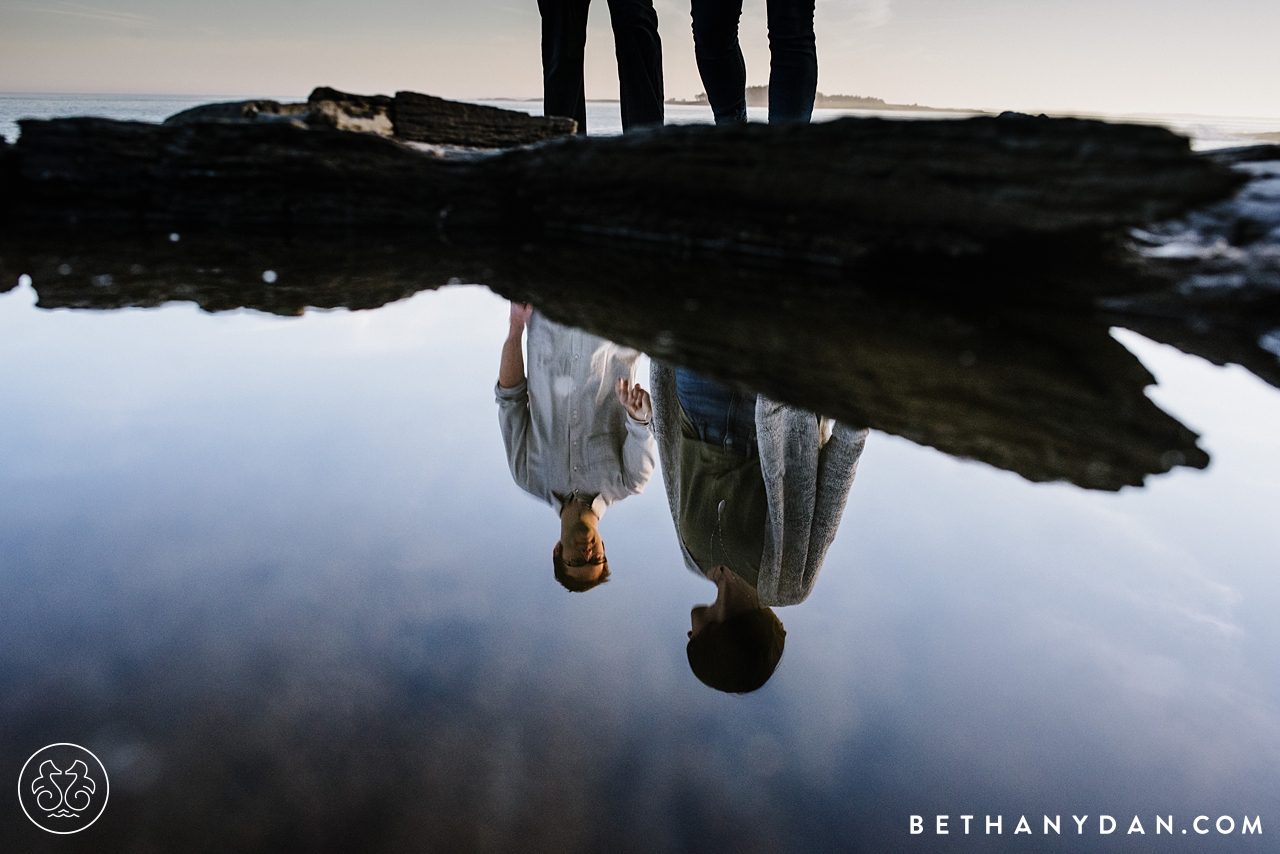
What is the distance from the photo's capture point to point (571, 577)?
0.81m

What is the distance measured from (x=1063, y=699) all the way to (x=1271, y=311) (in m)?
1.52

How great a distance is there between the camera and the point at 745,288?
1.93 meters

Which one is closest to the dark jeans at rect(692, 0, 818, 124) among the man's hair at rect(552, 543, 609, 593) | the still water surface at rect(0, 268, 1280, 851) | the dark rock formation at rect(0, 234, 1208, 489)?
the dark rock formation at rect(0, 234, 1208, 489)

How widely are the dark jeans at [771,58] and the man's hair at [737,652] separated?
2.09 metres

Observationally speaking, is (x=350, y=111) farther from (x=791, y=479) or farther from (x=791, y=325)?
(x=791, y=479)

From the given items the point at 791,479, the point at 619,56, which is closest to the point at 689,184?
the point at 619,56

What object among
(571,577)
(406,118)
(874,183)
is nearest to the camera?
(571,577)

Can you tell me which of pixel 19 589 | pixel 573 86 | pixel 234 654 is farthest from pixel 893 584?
pixel 573 86

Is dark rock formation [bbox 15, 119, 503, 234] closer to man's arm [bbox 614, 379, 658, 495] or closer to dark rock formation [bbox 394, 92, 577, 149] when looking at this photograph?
dark rock formation [bbox 394, 92, 577, 149]

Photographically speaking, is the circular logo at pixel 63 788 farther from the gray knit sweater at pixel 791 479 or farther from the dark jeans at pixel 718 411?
the dark jeans at pixel 718 411

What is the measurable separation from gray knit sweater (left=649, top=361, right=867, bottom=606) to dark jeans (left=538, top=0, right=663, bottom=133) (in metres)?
2.20

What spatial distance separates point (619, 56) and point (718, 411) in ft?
7.63

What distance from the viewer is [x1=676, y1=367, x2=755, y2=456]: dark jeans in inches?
51.8

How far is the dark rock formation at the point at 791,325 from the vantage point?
44.8 inches
